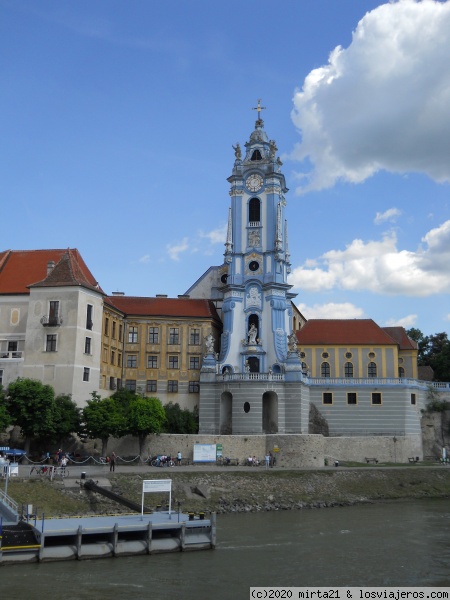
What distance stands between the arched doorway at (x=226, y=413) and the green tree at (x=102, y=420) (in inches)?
583

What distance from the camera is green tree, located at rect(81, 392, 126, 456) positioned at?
5528 cm

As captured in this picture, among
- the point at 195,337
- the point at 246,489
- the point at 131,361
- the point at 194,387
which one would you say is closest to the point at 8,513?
the point at 246,489

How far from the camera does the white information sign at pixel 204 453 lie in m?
57.9

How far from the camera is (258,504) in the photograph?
5025 cm

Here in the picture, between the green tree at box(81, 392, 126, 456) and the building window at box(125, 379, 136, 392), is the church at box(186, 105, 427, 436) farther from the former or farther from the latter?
the green tree at box(81, 392, 126, 456)

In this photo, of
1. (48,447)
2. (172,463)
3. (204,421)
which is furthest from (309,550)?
(204,421)

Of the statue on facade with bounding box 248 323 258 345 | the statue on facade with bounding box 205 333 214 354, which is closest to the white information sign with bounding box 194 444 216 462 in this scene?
the statue on facade with bounding box 205 333 214 354

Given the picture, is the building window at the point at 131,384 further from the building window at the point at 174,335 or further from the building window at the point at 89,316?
the building window at the point at 89,316

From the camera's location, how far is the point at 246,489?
170ft

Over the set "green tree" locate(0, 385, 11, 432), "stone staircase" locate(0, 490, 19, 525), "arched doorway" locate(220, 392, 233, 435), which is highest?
"arched doorway" locate(220, 392, 233, 435)

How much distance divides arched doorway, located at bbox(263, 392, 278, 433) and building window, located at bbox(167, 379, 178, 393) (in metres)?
9.05

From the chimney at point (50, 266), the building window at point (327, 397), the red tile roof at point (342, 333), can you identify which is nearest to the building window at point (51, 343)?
the chimney at point (50, 266)

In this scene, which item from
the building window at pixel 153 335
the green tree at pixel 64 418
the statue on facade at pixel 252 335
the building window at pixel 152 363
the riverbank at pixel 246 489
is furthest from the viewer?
the building window at pixel 153 335

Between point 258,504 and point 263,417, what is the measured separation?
790 inches
